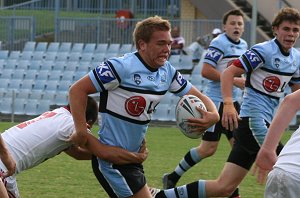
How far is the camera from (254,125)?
8141 mm

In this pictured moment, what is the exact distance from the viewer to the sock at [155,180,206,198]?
7.46 metres

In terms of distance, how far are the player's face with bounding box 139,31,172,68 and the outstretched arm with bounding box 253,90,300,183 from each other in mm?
1864

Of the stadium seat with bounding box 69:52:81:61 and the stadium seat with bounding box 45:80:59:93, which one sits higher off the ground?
the stadium seat with bounding box 69:52:81:61

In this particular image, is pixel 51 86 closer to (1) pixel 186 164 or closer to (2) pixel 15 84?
(2) pixel 15 84

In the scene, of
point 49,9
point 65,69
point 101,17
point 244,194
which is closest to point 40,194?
point 244,194

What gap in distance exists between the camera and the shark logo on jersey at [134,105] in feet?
21.2

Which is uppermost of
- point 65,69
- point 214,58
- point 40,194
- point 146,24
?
point 146,24

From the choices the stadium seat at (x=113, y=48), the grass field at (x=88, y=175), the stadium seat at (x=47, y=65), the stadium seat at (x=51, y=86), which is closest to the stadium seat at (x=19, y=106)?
the stadium seat at (x=51, y=86)

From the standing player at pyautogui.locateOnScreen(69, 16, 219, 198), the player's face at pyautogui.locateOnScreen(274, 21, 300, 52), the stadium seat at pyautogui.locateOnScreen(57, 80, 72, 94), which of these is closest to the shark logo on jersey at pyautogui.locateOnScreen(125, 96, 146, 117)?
the standing player at pyautogui.locateOnScreen(69, 16, 219, 198)

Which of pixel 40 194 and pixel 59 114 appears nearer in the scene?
pixel 59 114

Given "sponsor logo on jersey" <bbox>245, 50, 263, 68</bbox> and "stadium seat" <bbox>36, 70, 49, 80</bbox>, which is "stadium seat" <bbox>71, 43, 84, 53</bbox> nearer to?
"stadium seat" <bbox>36, 70, 49, 80</bbox>

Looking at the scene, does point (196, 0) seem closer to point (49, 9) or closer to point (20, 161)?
point (49, 9)

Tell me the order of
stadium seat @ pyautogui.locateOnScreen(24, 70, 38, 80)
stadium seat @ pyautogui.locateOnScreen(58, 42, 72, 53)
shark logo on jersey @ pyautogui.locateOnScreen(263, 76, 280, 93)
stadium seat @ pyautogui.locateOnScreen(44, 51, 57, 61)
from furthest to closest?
stadium seat @ pyautogui.locateOnScreen(58, 42, 72, 53), stadium seat @ pyautogui.locateOnScreen(44, 51, 57, 61), stadium seat @ pyautogui.locateOnScreen(24, 70, 38, 80), shark logo on jersey @ pyautogui.locateOnScreen(263, 76, 280, 93)

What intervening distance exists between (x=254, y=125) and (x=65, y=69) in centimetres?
1906
